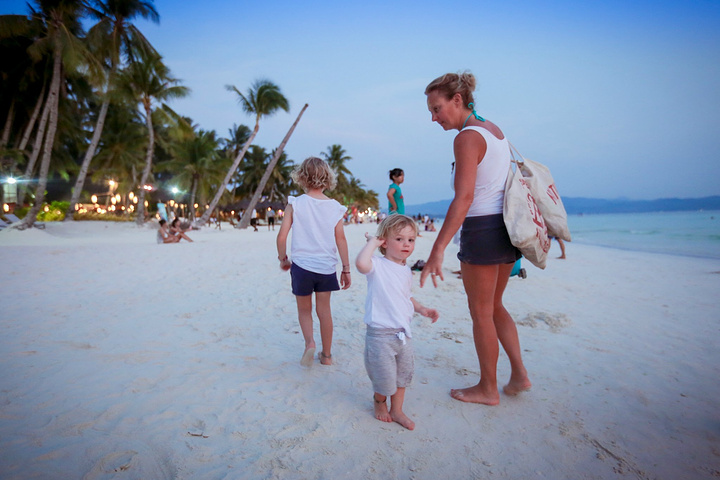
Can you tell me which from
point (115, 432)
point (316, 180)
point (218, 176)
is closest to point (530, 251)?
point (316, 180)

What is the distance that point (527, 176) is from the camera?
6.86 ft

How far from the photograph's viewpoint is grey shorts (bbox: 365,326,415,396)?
181cm

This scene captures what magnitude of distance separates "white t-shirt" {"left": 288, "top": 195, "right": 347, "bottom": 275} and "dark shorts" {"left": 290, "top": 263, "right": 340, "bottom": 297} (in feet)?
0.12

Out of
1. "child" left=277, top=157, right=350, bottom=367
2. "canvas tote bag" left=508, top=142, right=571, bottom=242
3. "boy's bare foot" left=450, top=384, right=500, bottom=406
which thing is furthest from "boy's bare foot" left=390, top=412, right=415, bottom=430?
"canvas tote bag" left=508, top=142, right=571, bottom=242

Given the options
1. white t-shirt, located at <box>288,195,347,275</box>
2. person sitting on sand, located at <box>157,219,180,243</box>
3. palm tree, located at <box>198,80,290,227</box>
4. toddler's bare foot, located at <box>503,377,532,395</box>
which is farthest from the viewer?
palm tree, located at <box>198,80,290,227</box>

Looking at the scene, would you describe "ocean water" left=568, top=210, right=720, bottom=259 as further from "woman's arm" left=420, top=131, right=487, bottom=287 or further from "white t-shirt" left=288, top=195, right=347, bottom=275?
"white t-shirt" left=288, top=195, right=347, bottom=275

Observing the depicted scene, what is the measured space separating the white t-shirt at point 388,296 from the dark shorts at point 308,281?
68 cm

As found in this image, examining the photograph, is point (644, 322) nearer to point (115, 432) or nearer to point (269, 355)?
point (269, 355)

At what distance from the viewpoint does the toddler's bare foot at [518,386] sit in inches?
85.1

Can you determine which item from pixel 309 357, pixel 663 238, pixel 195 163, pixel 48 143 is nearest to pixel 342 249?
pixel 309 357

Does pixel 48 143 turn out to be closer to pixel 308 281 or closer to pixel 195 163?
pixel 195 163

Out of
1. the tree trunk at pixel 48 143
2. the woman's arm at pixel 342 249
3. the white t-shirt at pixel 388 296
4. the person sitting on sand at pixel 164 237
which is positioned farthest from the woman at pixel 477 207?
the tree trunk at pixel 48 143

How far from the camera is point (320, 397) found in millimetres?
2156

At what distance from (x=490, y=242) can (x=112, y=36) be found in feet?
72.5
